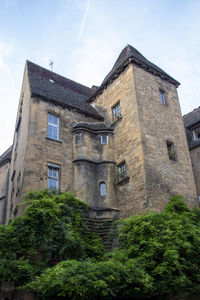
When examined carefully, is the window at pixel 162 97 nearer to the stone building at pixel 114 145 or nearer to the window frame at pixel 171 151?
the stone building at pixel 114 145

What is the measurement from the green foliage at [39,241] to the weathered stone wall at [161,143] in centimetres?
332

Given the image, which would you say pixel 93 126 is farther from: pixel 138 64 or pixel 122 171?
pixel 138 64

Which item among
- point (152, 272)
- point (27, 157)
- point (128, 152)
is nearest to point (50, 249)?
point (152, 272)

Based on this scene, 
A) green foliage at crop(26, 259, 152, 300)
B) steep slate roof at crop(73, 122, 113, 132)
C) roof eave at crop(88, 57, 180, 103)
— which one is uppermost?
roof eave at crop(88, 57, 180, 103)

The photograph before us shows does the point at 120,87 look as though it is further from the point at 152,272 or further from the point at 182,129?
the point at 152,272

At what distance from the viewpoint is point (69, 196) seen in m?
12.6

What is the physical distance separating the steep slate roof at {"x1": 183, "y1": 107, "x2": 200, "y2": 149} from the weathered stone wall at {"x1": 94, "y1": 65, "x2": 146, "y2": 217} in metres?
4.82

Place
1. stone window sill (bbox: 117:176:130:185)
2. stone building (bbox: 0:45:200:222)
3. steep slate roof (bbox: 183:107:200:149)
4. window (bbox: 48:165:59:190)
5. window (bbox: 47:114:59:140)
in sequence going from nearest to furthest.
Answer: stone building (bbox: 0:45:200:222)
window (bbox: 48:165:59:190)
stone window sill (bbox: 117:176:130:185)
window (bbox: 47:114:59:140)
steep slate roof (bbox: 183:107:200:149)

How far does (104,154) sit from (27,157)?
3.91 meters

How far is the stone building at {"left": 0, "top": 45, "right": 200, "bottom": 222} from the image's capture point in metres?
13.6

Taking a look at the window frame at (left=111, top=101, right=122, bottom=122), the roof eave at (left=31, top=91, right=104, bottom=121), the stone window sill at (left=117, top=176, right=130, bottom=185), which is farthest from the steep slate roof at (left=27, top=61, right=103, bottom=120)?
the stone window sill at (left=117, top=176, right=130, bottom=185)

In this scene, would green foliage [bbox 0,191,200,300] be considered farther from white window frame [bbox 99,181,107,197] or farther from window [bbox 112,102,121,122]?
window [bbox 112,102,121,122]

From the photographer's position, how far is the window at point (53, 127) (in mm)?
15198

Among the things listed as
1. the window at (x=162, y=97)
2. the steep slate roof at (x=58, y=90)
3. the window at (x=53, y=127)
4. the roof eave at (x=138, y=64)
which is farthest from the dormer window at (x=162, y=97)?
the window at (x=53, y=127)
